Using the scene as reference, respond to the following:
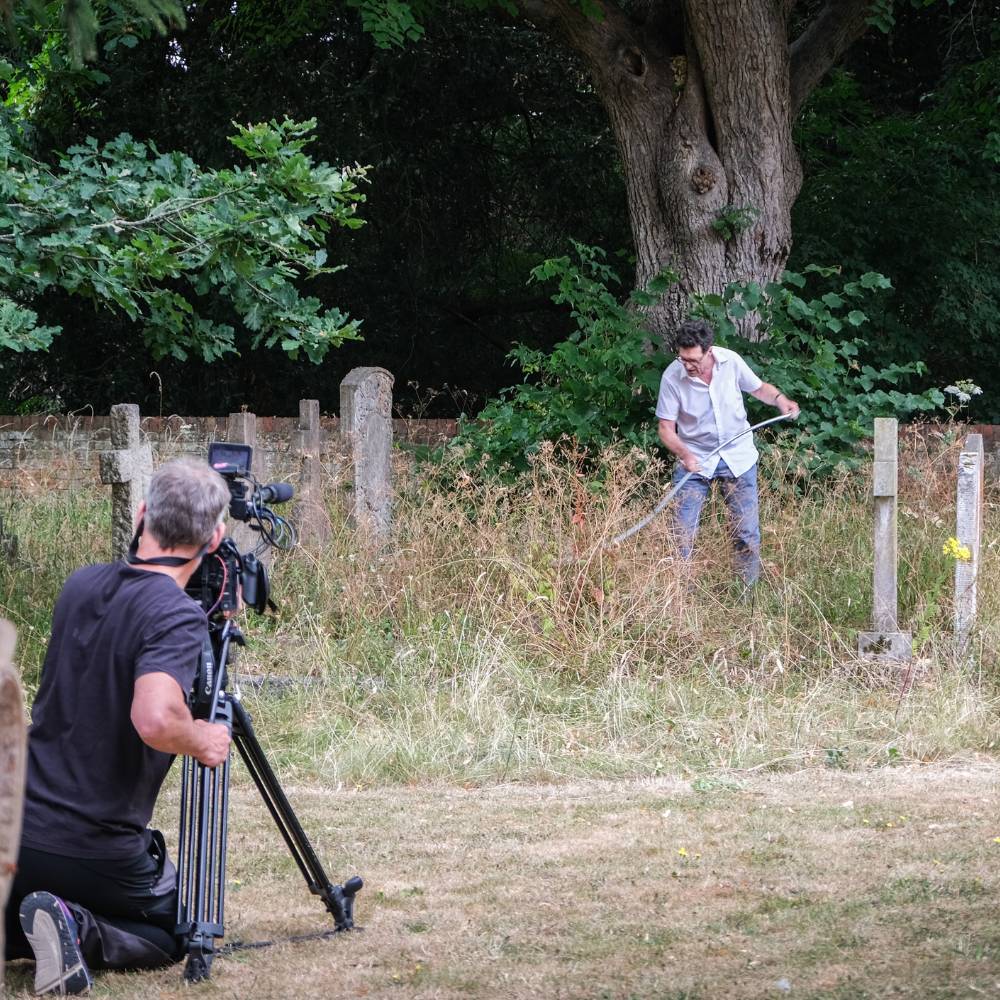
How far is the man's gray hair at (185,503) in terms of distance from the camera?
12.0 feet

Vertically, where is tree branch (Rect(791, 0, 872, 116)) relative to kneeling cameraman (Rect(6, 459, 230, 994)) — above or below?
above

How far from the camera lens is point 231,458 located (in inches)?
158

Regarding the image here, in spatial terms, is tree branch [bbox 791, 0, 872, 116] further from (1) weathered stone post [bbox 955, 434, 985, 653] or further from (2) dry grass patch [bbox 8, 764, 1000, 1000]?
(2) dry grass patch [bbox 8, 764, 1000, 1000]

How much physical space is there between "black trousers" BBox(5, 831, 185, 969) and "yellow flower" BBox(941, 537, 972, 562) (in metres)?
4.51

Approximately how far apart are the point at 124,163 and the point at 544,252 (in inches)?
418

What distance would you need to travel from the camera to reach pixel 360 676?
6.96 meters

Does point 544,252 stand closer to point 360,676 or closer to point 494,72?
point 494,72

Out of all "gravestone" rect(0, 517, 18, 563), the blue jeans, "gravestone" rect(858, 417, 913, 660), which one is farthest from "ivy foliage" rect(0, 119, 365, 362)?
"gravestone" rect(858, 417, 913, 660)

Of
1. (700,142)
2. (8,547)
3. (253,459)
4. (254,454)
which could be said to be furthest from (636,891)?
(700,142)

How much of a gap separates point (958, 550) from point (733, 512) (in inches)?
55.3

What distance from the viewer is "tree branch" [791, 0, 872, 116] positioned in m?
11.8

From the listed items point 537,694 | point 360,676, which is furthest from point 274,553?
point 537,694

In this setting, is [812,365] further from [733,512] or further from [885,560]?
[885,560]

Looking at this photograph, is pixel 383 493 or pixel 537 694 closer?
pixel 537 694
